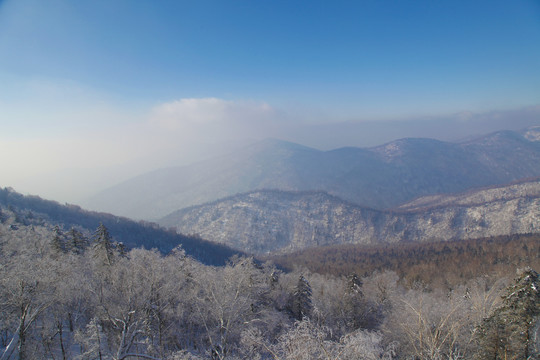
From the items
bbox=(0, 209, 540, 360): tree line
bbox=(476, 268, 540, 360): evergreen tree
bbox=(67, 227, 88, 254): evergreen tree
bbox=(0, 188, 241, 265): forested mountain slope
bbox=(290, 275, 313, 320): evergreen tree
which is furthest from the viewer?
bbox=(0, 188, 241, 265): forested mountain slope

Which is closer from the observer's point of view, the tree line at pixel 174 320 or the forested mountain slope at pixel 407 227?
the tree line at pixel 174 320

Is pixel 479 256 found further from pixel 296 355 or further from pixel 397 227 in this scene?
pixel 397 227

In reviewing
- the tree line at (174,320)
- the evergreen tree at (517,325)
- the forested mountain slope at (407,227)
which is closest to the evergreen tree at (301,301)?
the tree line at (174,320)

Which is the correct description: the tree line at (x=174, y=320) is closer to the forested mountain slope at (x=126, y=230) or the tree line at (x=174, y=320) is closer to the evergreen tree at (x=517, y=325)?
the evergreen tree at (x=517, y=325)

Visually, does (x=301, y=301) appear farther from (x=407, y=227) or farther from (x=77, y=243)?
(x=407, y=227)

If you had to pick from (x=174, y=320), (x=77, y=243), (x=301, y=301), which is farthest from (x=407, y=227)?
(x=77, y=243)

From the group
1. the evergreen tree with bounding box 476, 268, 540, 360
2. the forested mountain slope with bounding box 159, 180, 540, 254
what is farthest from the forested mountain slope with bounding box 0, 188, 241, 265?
the evergreen tree with bounding box 476, 268, 540, 360

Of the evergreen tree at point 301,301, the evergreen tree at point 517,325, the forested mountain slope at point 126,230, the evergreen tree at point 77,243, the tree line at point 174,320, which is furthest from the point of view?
the forested mountain slope at point 126,230

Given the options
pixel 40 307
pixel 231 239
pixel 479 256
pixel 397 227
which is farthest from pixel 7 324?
pixel 397 227

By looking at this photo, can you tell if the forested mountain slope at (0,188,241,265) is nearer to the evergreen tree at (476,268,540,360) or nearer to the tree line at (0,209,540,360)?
the tree line at (0,209,540,360)
